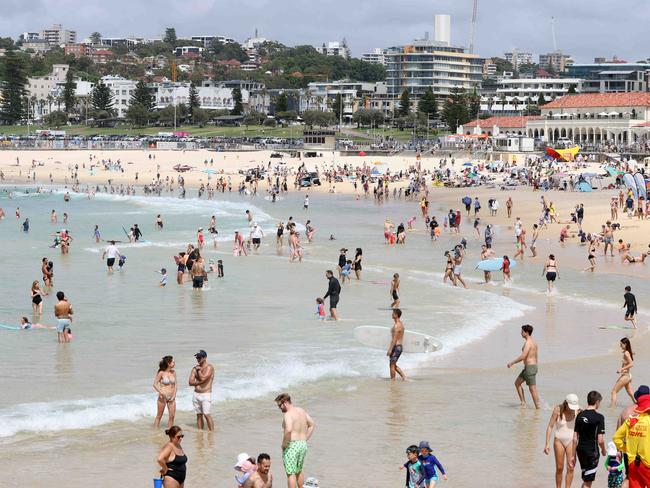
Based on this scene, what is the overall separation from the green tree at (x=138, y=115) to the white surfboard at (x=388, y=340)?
121645 millimetres

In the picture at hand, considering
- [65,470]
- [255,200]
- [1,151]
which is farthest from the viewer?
[1,151]

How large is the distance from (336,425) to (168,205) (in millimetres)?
42890

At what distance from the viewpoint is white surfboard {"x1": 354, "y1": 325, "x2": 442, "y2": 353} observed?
16094mm

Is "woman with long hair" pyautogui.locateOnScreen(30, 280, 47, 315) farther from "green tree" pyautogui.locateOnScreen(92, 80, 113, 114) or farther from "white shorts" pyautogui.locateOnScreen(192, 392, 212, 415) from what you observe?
"green tree" pyautogui.locateOnScreen(92, 80, 113, 114)

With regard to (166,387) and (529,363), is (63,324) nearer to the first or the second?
(166,387)

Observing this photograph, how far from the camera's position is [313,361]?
1548 cm

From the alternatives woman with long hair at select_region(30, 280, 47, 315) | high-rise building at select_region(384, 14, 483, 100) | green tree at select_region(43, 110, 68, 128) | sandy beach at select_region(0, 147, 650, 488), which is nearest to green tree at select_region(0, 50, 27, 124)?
green tree at select_region(43, 110, 68, 128)

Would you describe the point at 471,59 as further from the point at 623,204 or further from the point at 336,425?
the point at 336,425

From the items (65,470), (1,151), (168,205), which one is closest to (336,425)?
(65,470)

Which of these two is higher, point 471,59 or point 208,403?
point 471,59

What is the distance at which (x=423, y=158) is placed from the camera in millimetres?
83375

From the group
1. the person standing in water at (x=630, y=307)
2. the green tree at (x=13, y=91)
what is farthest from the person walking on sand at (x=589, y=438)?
the green tree at (x=13, y=91)

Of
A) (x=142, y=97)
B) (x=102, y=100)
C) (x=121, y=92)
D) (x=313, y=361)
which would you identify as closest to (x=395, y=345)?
(x=313, y=361)

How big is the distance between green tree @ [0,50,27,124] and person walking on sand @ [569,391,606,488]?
138858mm
